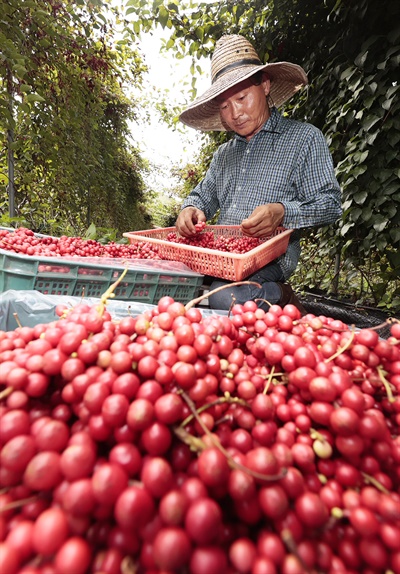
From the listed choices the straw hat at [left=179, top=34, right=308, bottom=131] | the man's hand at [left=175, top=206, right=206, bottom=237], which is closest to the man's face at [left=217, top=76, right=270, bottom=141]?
the straw hat at [left=179, top=34, right=308, bottom=131]

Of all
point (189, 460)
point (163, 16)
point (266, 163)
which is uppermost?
point (163, 16)

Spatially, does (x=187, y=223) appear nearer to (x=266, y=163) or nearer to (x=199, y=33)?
(x=266, y=163)

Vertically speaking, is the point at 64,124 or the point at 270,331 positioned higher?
the point at 64,124

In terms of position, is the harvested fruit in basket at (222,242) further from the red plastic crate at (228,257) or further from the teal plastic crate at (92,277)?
the teal plastic crate at (92,277)

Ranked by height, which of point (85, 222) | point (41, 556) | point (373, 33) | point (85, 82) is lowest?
point (85, 222)

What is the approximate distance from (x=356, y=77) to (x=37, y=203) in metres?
→ 5.01

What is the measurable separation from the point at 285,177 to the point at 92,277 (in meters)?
1.63

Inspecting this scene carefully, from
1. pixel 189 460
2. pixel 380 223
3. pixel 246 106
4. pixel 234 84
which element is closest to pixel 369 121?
pixel 380 223

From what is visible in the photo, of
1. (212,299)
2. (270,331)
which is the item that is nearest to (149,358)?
(270,331)

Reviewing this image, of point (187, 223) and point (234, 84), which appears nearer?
point (234, 84)

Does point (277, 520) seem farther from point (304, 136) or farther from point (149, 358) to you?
point (304, 136)

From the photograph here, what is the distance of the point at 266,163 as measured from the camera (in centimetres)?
247

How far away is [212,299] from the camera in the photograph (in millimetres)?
2402

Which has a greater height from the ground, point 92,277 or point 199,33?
point 199,33
